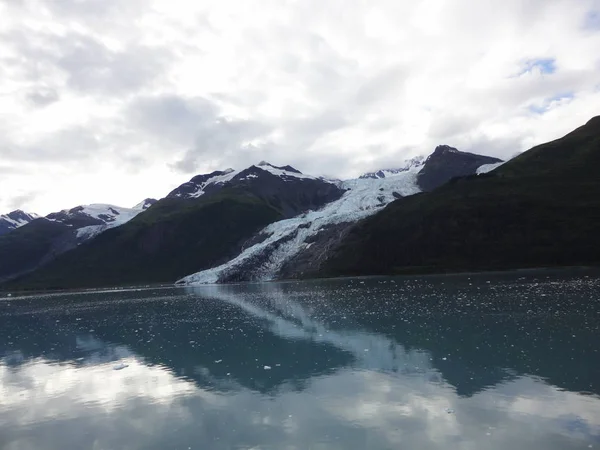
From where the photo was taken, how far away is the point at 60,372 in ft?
112

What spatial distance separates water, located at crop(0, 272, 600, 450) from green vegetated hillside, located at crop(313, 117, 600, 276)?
98215mm

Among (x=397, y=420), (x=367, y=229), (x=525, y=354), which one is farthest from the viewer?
(x=367, y=229)

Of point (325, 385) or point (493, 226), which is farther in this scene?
point (493, 226)

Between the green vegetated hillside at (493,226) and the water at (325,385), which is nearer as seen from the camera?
the water at (325,385)

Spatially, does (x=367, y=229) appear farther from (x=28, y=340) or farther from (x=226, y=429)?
(x=226, y=429)

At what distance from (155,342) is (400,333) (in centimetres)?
2167

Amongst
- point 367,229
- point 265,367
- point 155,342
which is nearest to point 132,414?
point 265,367

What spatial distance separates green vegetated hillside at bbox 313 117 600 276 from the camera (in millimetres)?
141375

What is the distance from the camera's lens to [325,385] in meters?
25.6

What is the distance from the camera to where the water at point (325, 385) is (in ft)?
61.3

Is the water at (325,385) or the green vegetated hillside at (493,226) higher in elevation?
the green vegetated hillside at (493,226)

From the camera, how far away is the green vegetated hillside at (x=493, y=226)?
464 ft

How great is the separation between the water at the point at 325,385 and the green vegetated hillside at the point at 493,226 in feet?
322

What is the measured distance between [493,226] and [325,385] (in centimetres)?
14704
